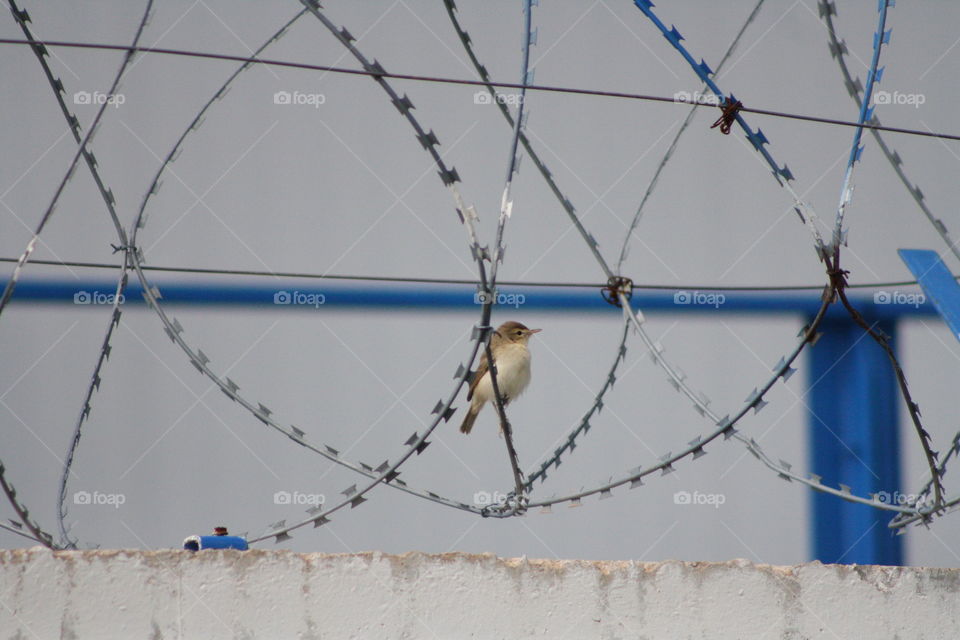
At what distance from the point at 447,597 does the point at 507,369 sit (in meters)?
4.51

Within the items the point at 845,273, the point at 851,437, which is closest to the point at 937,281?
the point at 845,273

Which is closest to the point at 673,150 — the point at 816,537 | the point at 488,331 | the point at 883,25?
the point at 883,25

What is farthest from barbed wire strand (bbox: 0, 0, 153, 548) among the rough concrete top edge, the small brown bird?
the small brown bird

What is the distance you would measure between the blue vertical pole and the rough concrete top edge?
3752 mm

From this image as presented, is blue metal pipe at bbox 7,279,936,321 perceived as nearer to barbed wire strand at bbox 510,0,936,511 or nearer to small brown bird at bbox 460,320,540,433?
small brown bird at bbox 460,320,540,433

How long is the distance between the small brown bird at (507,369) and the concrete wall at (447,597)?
4.21 metres

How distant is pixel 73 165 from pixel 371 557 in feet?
6.07

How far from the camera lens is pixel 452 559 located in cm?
405

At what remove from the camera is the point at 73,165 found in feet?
15.2

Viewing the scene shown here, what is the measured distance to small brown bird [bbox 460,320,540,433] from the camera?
8.48 m

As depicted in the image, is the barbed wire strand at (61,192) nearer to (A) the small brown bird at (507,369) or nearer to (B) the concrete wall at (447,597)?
(B) the concrete wall at (447,597)

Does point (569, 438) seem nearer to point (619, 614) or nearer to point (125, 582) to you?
point (619, 614)

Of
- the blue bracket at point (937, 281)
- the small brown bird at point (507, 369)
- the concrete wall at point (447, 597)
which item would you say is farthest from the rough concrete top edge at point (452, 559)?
the small brown bird at point (507, 369)

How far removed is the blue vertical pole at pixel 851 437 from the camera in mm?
7891
